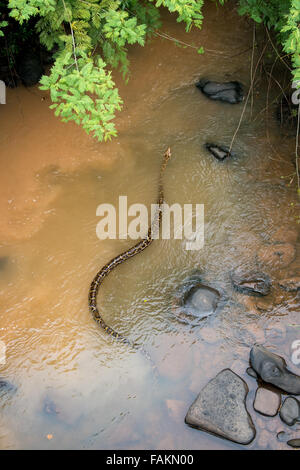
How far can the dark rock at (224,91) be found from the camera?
891 centimetres

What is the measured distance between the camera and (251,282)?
6.30 meters

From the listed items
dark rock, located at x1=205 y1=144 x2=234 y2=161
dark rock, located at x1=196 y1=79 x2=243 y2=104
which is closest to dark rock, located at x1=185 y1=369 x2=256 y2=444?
dark rock, located at x1=205 y1=144 x2=234 y2=161

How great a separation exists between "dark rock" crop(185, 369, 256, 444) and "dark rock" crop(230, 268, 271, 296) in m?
1.38

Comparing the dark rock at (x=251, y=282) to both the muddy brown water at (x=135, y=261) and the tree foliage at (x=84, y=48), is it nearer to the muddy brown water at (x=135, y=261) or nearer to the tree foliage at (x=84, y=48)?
the muddy brown water at (x=135, y=261)

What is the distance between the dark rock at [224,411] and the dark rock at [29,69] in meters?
7.40

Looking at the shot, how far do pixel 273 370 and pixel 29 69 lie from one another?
310 inches

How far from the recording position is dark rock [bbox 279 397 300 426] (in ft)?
16.6

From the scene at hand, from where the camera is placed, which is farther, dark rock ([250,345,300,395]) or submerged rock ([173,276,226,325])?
submerged rock ([173,276,226,325])

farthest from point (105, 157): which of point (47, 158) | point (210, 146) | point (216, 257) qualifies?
point (216, 257)

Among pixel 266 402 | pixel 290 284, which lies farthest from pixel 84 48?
pixel 266 402

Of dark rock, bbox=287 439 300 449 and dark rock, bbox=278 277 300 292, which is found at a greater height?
dark rock, bbox=278 277 300 292

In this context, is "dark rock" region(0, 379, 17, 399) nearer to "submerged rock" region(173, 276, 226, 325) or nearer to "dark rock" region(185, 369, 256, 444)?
"dark rock" region(185, 369, 256, 444)

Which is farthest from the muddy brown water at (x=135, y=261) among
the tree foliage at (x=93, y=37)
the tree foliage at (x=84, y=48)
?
the tree foliage at (x=84, y=48)
